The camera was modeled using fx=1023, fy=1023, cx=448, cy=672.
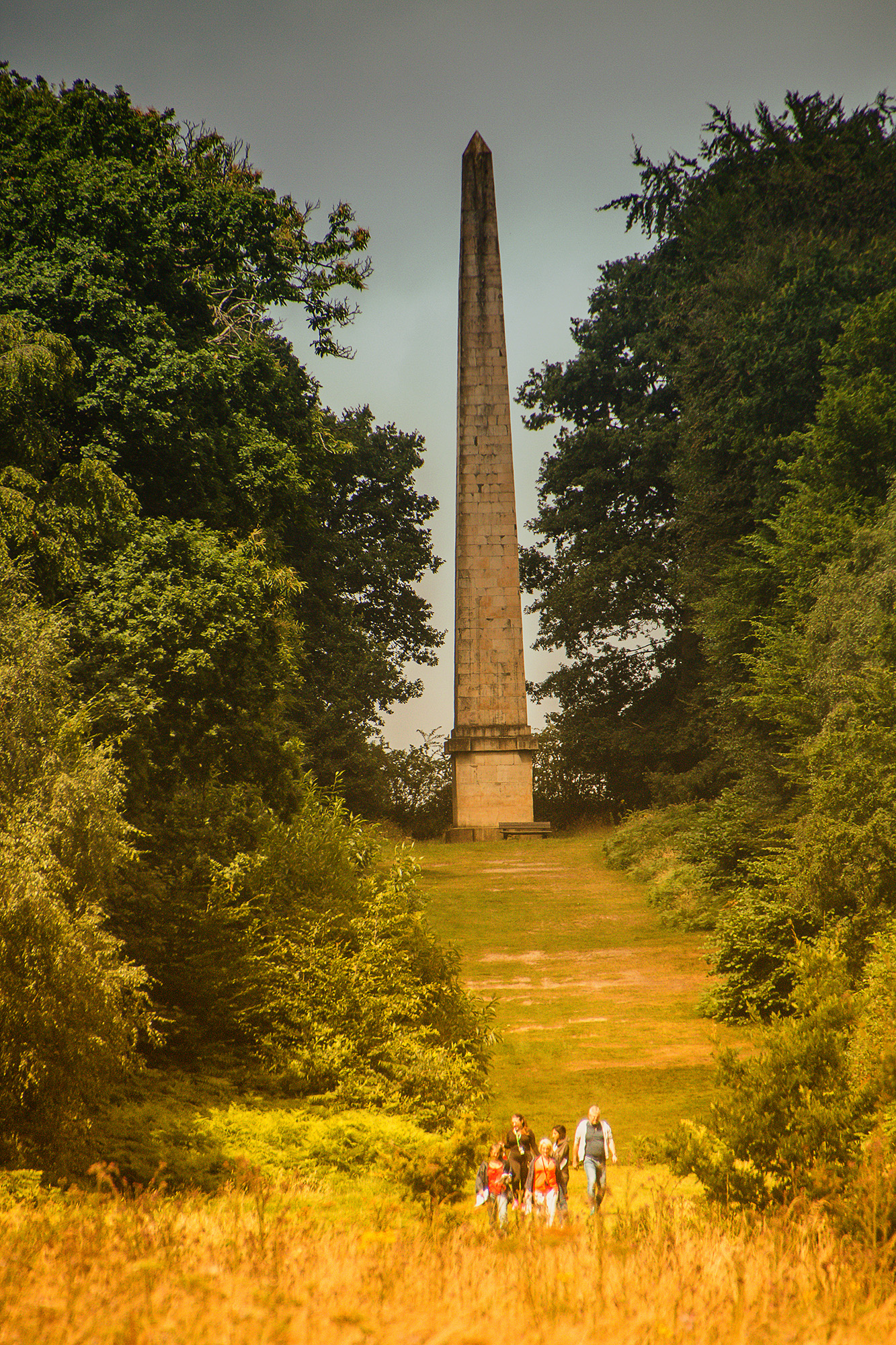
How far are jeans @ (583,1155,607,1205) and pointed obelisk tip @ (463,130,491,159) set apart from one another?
90.7ft

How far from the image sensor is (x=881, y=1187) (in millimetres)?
6711

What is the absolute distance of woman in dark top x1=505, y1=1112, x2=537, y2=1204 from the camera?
332 inches

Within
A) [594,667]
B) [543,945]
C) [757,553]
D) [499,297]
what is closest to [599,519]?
[594,667]

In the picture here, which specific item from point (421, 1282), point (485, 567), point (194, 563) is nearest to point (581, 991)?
point (194, 563)

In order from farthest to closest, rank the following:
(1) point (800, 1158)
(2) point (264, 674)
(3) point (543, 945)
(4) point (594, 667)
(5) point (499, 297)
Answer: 1. (4) point (594, 667)
2. (5) point (499, 297)
3. (3) point (543, 945)
4. (2) point (264, 674)
5. (1) point (800, 1158)

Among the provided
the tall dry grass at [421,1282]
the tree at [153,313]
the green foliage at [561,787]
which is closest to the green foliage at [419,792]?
the green foliage at [561,787]

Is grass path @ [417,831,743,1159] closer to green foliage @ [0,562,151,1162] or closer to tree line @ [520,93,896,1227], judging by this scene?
tree line @ [520,93,896,1227]

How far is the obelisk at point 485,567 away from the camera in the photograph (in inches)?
1060

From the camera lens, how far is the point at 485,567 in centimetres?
2745

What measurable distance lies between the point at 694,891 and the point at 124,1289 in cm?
1421

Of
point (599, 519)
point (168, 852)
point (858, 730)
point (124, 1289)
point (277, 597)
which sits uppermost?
point (599, 519)

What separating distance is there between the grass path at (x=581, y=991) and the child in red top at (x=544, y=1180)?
5.11 ft

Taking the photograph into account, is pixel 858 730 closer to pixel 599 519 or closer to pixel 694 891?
pixel 694 891

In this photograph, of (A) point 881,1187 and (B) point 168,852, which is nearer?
(A) point 881,1187
